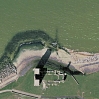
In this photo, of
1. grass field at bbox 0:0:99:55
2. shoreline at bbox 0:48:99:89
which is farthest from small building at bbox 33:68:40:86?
grass field at bbox 0:0:99:55

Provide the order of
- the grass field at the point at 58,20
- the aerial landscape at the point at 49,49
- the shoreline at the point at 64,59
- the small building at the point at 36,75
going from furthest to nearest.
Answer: the grass field at the point at 58,20, the shoreline at the point at 64,59, the aerial landscape at the point at 49,49, the small building at the point at 36,75

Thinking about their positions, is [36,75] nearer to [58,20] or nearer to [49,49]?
[49,49]

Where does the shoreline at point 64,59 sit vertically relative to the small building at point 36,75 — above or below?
above

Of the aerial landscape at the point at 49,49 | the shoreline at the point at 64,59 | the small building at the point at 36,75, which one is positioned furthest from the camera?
the shoreline at the point at 64,59

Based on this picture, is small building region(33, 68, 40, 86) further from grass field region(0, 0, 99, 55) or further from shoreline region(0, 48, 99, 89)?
grass field region(0, 0, 99, 55)

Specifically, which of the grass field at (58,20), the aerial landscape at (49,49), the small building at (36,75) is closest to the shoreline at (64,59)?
the aerial landscape at (49,49)

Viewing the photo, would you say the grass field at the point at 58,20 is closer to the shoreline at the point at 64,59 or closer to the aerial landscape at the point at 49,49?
the aerial landscape at the point at 49,49

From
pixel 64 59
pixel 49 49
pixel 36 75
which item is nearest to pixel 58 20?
pixel 49 49

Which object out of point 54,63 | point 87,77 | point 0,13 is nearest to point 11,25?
point 0,13
